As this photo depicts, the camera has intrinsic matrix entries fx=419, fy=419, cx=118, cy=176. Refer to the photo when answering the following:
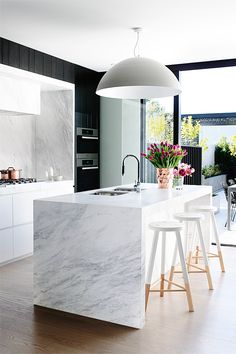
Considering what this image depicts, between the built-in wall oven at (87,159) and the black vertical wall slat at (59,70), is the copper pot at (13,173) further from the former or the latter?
the black vertical wall slat at (59,70)

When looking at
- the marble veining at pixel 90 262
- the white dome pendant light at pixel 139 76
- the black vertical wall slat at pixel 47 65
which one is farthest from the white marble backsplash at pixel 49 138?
the marble veining at pixel 90 262

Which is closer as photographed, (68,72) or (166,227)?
(166,227)

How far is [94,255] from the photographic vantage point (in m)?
3.17

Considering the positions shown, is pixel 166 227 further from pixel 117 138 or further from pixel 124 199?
pixel 117 138

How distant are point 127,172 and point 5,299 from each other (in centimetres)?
339

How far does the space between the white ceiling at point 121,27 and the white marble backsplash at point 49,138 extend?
A: 69 cm

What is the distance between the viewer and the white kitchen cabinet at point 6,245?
15.3 ft

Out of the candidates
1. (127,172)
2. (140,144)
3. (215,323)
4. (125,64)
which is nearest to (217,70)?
(140,144)

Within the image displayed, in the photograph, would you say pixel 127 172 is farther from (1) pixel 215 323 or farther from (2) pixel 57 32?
(1) pixel 215 323

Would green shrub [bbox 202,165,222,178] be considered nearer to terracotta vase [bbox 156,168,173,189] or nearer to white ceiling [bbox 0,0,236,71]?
white ceiling [bbox 0,0,236,71]

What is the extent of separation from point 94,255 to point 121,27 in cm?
244

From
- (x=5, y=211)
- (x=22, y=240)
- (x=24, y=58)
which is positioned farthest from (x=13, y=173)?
(x=24, y=58)

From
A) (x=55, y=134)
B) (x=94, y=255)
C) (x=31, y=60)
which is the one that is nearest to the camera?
(x=94, y=255)

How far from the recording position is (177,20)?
4105mm
